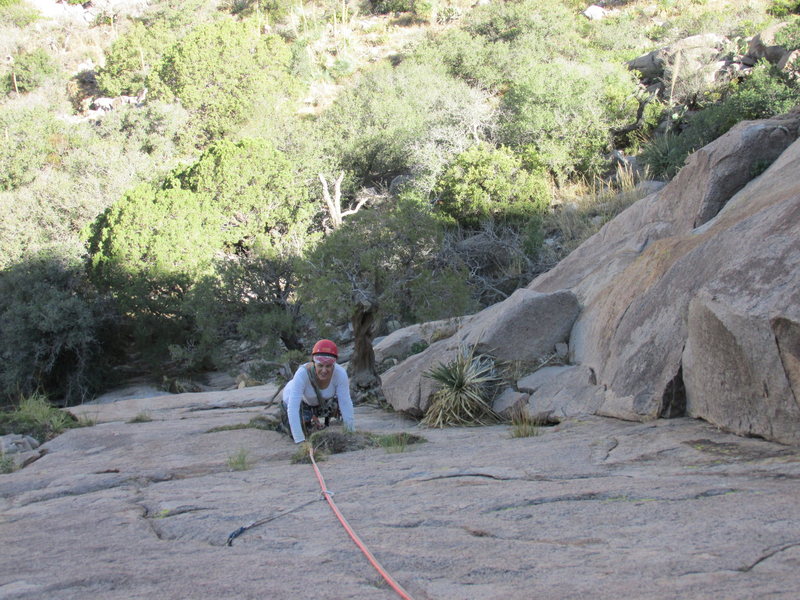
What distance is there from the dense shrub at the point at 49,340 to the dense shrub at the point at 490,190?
11904mm

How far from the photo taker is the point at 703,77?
24391 millimetres

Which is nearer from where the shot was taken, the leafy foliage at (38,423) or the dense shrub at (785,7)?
the leafy foliage at (38,423)

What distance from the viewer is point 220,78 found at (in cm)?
4056

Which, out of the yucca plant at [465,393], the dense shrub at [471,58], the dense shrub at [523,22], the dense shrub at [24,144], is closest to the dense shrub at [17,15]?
the dense shrub at [24,144]

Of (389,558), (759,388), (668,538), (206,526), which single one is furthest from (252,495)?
(759,388)

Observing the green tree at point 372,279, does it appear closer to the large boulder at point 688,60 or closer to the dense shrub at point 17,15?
the large boulder at point 688,60

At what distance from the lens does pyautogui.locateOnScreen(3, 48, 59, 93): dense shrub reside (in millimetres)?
52188

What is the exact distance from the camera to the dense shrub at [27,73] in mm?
52188

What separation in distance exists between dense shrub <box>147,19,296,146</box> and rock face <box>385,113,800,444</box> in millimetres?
31186

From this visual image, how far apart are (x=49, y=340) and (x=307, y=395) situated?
58.8 feet

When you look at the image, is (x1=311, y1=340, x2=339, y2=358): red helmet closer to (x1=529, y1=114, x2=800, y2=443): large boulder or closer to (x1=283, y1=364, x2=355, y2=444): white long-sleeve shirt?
(x1=283, y1=364, x2=355, y2=444): white long-sleeve shirt

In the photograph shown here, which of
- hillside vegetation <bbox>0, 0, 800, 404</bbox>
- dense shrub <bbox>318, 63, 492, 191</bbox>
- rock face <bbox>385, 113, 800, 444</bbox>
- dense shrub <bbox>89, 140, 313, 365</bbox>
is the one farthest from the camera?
dense shrub <bbox>318, 63, 492, 191</bbox>

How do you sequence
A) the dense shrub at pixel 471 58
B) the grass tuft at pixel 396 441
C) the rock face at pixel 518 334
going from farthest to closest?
1. the dense shrub at pixel 471 58
2. the rock face at pixel 518 334
3. the grass tuft at pixel 396 441

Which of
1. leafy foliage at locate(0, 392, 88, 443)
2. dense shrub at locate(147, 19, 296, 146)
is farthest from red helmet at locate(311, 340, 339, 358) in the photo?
dense shrub at locate(147, 19, 296, 146)
